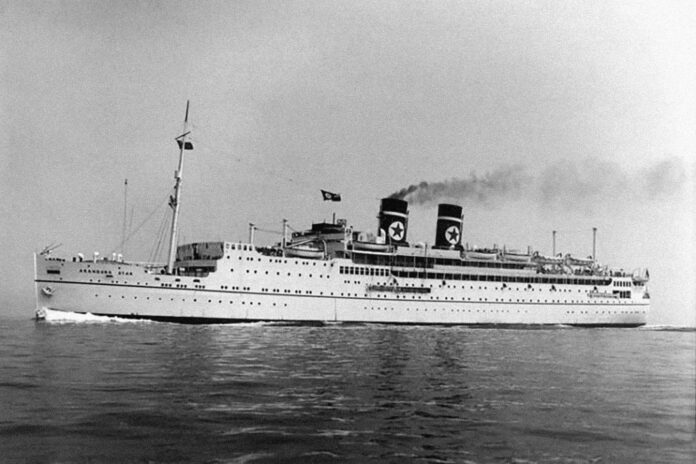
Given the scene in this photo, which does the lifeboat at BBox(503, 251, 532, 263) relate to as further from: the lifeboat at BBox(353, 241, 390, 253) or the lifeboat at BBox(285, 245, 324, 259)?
the lifeboat at BBox(285, 245, 324, 259)

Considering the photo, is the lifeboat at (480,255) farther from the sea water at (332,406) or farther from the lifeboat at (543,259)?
the sea water at (332,406)

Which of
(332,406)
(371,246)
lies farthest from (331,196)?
(332,406)

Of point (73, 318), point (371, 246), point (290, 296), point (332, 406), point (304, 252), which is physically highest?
point (371, 246)

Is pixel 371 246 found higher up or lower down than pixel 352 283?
higher up

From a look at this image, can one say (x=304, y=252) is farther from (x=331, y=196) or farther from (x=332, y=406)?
(x=332, y=406)

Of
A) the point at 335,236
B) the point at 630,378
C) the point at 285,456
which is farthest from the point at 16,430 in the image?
the point at 335,236

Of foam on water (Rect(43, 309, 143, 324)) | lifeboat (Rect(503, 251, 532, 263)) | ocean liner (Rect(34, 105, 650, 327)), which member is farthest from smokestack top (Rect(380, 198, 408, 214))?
foam on water (Rect(43, 309, 143, 324))
